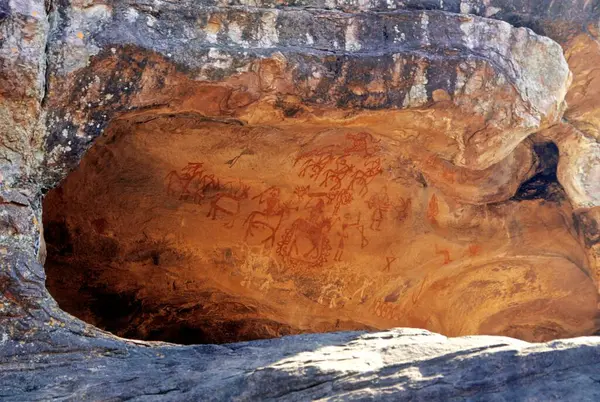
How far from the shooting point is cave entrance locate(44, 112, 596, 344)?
14.0 feet

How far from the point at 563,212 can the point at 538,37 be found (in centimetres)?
142

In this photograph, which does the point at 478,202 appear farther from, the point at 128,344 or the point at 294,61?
the point at 128,344

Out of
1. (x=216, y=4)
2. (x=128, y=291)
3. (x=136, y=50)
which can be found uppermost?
(x=216, y=4)

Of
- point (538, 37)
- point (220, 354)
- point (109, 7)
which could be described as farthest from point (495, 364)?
point (109, 7)

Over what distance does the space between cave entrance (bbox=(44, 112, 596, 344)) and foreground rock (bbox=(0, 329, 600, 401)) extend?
1560 mm

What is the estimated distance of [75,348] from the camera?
112 inches

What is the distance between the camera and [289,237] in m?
4.62

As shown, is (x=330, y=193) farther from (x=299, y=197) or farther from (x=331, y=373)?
(x=331, y=373)

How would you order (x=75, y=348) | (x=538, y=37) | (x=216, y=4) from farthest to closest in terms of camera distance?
(x=538, y=37)
(x=216, y=4)
(x=75, y=348)

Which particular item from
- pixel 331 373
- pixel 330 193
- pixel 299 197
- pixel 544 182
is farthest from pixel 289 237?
pixel 331 373

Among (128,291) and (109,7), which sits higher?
(109,7)

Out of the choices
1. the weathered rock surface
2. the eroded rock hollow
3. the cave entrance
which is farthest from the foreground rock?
the cave entrance

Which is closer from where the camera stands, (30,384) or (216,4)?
(30,384)

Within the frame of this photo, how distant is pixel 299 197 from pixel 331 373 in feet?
6.67
